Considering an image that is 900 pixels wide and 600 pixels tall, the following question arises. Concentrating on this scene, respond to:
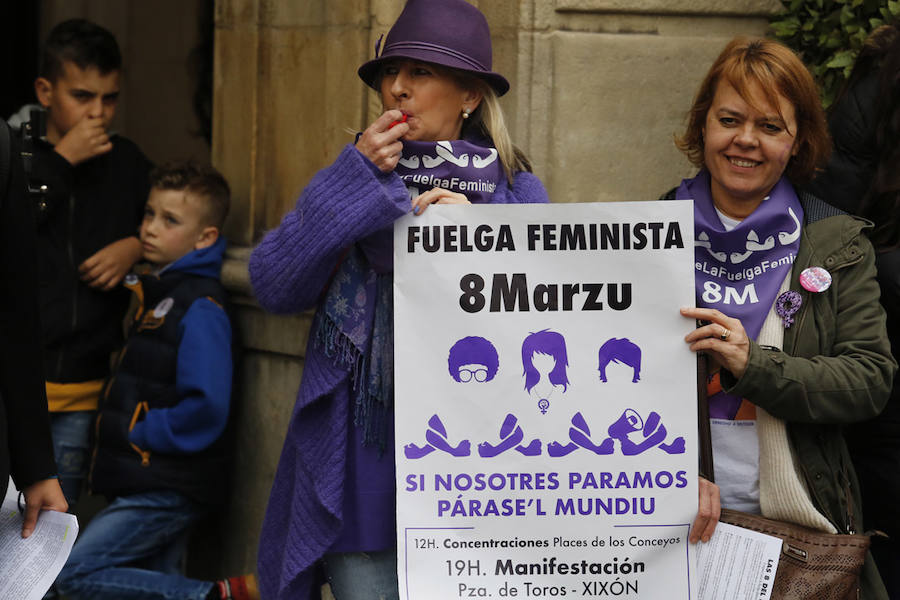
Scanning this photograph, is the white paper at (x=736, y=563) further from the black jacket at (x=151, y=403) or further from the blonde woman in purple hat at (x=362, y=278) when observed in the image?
the black jacket at (x=151, y=403)

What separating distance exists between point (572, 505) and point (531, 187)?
2.62 ft

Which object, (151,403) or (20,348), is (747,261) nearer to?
(20,348)

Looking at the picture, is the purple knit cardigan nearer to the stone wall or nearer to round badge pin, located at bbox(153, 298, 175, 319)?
the stone wall

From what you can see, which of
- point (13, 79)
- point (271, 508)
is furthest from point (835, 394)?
point (13, 79)

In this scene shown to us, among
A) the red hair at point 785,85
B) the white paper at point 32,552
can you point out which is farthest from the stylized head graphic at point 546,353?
the white paper at point 32,552

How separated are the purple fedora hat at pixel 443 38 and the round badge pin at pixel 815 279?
88 centimetres

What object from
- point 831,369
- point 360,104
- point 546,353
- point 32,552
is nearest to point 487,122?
point 546,353

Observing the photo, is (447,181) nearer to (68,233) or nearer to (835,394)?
(835,394)

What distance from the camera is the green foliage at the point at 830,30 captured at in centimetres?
392

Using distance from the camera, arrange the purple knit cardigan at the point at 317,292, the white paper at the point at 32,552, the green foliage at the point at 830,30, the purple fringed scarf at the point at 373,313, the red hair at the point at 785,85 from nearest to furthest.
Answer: the white paper at the point at 32,552 → the purple knit cardigan at the point at 317,292 → the purple fringed scarf at the point at 373,313 → the red hair at the point at 785,85 → the green foliage at the point at 830,30

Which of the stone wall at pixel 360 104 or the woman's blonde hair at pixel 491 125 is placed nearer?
the woman's blonde hair at pixel 491 125

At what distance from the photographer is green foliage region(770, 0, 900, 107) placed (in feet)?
12.9

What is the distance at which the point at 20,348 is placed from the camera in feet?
8.77

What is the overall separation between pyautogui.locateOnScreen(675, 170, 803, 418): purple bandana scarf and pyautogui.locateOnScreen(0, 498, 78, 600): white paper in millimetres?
1545
